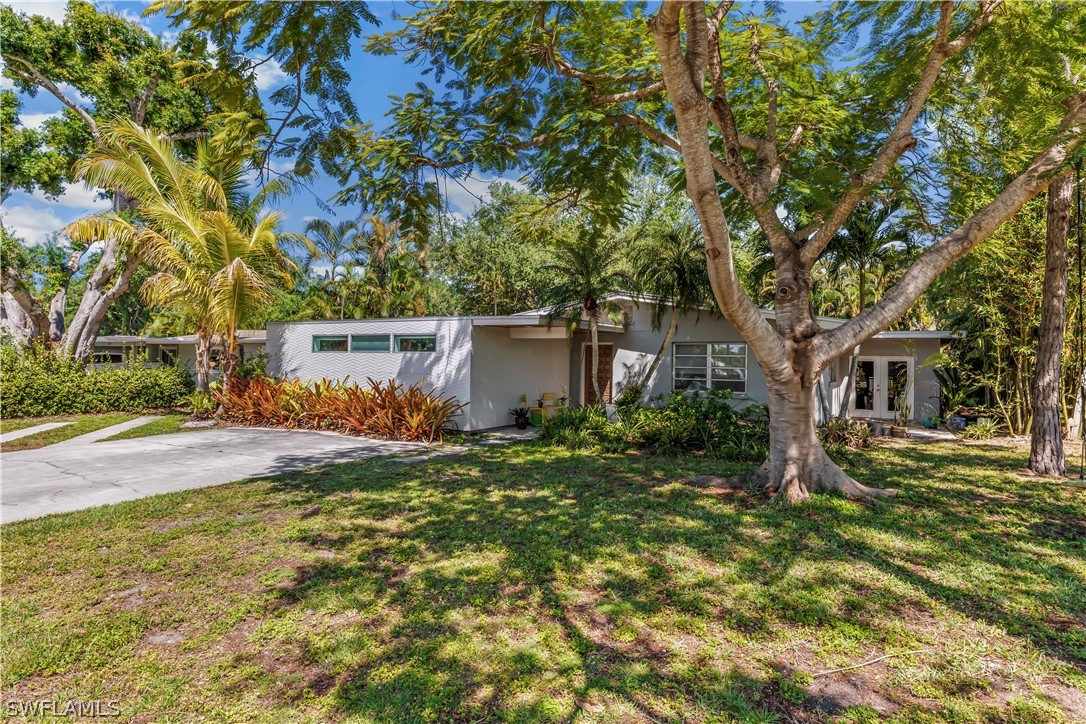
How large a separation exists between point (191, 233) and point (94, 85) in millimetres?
6714

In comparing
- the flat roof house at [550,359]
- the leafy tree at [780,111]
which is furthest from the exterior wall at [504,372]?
the leafy tree at [780,111]

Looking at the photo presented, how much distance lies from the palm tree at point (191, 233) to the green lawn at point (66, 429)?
7.49 ft

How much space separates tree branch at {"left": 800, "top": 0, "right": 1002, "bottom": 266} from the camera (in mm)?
5637

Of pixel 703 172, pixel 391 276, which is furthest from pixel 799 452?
pixel 391 276

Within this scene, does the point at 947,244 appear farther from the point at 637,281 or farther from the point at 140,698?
the point at 140,698

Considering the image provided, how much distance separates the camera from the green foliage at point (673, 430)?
9.94 meters

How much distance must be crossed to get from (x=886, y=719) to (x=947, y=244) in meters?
5.53

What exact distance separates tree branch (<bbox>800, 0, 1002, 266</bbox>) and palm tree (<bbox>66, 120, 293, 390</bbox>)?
12.7 meters

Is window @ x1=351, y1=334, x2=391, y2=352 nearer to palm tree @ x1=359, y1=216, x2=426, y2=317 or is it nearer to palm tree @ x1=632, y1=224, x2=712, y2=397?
palm tree @ x1=632, y1=224, x2=712, y2=397

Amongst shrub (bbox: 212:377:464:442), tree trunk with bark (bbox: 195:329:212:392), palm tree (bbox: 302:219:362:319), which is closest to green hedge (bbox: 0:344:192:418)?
tree trunk with bark (bbox: 195:329:212:392)

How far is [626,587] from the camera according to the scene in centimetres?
415

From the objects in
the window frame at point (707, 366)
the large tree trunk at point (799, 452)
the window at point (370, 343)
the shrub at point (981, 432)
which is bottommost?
the shrub at point (981, 432)

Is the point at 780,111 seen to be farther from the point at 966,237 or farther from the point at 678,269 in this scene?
the point at 678,269

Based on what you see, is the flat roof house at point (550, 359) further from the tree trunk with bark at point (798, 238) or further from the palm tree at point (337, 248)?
the palm tree at point (337, 248)
